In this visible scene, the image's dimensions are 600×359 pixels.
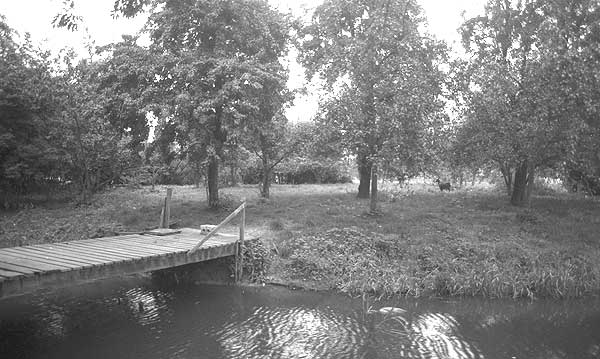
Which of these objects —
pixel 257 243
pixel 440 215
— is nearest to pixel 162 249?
pixel 257 243

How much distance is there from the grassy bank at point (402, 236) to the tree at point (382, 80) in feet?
9.14

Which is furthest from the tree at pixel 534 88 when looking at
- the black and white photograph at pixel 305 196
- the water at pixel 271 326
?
the water at pixel 271 326

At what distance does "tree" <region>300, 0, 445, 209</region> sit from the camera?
1731 cm

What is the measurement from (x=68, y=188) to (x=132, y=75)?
9.17m

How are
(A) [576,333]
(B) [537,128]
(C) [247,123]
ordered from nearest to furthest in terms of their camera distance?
(A) [576,333]
(B) [537,128]
(C) [247,123]

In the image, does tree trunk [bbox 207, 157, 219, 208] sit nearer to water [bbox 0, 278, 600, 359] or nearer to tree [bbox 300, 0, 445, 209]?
tree [bbox 300, 0, 445, 209]

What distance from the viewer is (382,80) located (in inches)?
695

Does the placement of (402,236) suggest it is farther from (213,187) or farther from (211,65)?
Result: (211,65)

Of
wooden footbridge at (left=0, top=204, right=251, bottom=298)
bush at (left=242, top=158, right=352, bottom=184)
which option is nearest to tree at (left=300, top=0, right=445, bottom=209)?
wooden footbridge at (left=0, top=204, right=251, bottom=298)

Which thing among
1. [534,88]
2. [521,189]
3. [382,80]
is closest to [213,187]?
[382,80]

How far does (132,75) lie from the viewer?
19359 millimetres

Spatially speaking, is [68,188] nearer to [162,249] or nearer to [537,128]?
[162,249]

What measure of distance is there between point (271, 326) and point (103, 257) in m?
3.99

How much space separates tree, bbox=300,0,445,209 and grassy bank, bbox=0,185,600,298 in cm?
278
